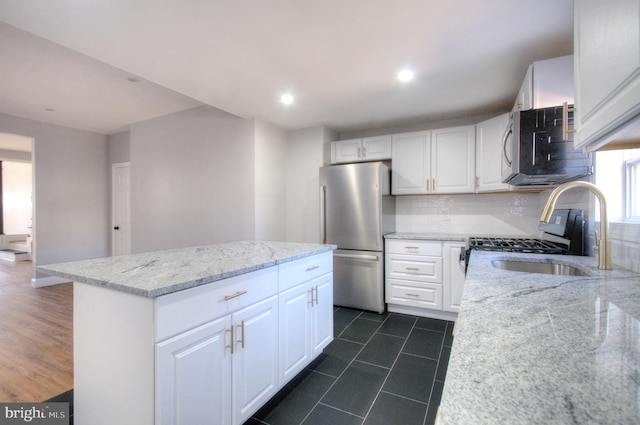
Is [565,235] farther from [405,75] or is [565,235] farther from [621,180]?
[405,75]

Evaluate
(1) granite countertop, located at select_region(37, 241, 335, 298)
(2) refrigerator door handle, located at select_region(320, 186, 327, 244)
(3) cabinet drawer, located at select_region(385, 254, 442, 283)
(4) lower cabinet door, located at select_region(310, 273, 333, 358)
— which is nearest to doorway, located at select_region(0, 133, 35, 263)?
(2) refrigerator door handle, located at select_region(320, 186, 327, 244)

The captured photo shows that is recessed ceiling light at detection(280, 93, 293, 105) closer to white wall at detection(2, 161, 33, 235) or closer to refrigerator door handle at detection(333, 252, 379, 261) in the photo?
refrigerator door handle at detection(333, 252, 379, 261)

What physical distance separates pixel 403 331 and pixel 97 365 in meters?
2.43

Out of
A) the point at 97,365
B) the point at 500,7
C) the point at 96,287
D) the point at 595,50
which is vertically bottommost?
the point at 97,365

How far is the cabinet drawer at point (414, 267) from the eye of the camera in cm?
309

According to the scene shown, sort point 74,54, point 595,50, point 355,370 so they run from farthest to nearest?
point 74,54, point 355,370, point 595,50

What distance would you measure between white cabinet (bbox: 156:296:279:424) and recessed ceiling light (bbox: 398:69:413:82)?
203 cm

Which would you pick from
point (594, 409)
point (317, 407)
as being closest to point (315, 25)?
point (594, 409)

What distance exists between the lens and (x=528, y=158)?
1.73 meters

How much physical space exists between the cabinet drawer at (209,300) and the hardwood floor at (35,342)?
1.49 m

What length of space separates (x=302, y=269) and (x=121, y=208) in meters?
4.73

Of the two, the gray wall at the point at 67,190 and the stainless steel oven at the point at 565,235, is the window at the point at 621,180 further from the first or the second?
the gray wall at the point at 67,190

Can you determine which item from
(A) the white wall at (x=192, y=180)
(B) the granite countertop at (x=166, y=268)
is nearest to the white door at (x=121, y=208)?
(A) the white wall at (x=192, y=180)

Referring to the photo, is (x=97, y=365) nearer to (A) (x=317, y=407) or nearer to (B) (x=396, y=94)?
(A) (x=317, y=407)
